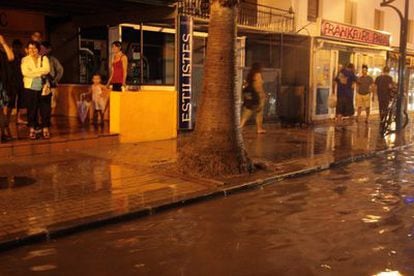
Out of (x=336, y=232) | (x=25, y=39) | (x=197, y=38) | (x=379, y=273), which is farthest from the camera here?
(x=197, y=38)

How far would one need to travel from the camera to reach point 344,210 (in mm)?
7680

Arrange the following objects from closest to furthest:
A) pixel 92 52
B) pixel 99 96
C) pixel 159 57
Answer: pixel 99 96 → pixel 92 52 → pixel 159 57

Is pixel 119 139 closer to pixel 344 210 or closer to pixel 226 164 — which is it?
pixel 226 164

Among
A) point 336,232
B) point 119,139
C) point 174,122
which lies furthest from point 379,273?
point 174,122

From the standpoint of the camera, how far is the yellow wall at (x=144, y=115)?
40.3 feet

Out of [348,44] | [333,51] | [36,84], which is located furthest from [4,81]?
[348,44]

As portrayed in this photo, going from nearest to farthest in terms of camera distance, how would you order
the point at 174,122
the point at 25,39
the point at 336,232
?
1. the point at 336,232
2. the point at 174,122
3. the point at 25,39

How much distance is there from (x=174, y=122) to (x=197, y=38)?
386 centimetres

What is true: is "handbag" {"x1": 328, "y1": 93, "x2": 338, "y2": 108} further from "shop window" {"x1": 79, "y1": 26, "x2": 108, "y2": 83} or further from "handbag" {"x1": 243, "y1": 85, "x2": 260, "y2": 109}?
"shop window" {"x1": 79, "y1": 26, "x2": 108, "y2": 83}

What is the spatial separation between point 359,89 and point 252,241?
47.2ft

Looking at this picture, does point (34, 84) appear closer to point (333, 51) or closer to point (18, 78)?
point (18, 78)

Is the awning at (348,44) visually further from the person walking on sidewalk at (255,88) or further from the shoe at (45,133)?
the shoe at (45,133)

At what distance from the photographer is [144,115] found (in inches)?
501

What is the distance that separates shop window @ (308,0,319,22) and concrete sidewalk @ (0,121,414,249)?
25.5ft
